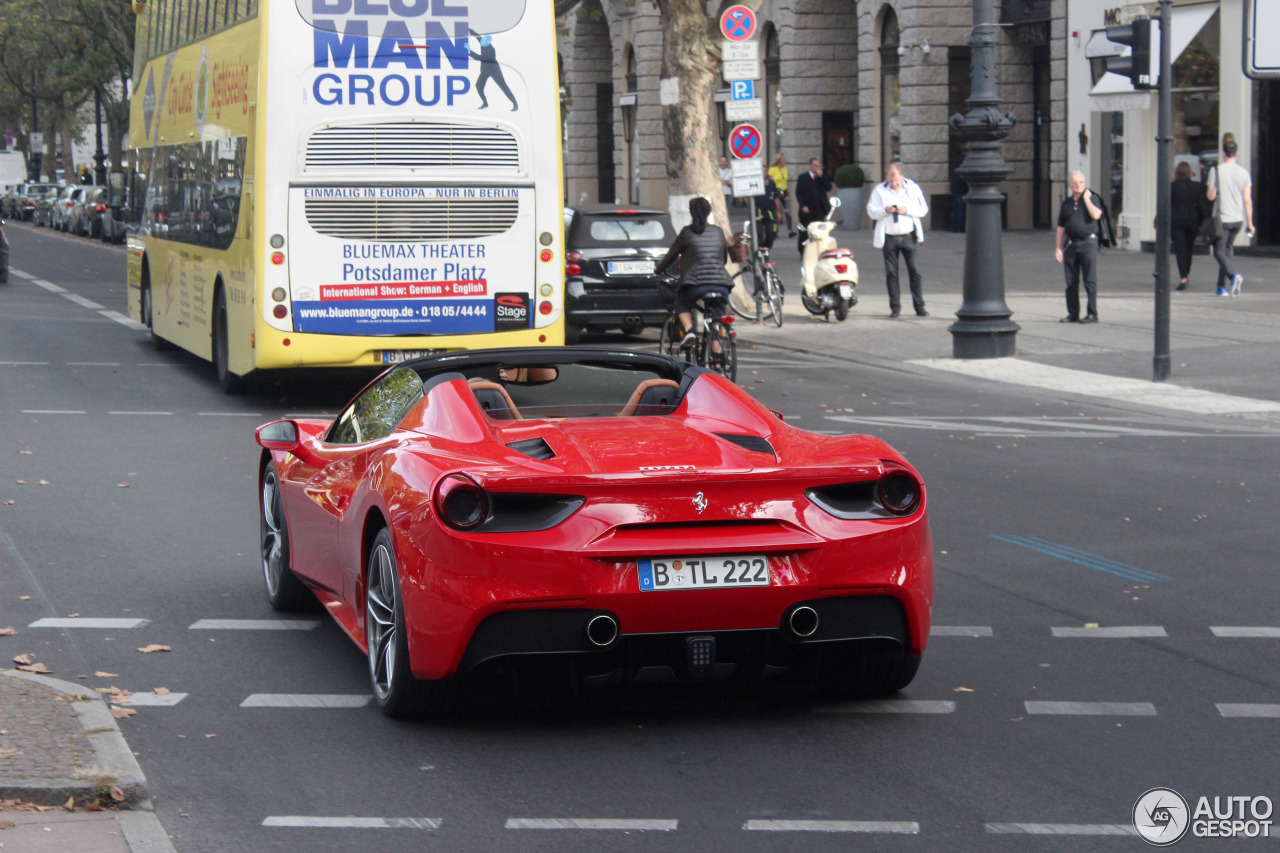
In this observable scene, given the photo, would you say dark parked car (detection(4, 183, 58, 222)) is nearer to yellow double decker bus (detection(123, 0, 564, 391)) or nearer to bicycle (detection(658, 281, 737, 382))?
bicycle (detection(658, 281, 737, 382))

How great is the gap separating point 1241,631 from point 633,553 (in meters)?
2.98

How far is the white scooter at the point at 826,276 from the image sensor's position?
72.1ft

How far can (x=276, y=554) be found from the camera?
748 centimetres

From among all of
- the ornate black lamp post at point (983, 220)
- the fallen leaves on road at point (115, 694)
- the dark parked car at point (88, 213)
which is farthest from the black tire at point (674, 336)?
the dark parked car at point (88, 213)

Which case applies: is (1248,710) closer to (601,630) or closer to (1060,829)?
(1060,829)

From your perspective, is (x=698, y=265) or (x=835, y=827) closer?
(x=835, y=827)

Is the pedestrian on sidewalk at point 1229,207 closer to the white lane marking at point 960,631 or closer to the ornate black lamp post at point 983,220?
the ornate black lamp post at point 983,220

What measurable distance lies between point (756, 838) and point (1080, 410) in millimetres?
10423

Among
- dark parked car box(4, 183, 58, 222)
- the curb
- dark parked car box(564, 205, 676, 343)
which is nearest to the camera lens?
the curb

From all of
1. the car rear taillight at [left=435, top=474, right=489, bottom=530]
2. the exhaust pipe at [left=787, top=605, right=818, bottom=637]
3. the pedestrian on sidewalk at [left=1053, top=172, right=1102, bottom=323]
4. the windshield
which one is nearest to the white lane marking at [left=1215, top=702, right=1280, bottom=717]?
the exhaust pipe at [left=787, top=605, right=818, bottom=637]

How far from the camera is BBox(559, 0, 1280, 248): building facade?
98.5ft

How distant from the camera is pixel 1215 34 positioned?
29812 millimetres

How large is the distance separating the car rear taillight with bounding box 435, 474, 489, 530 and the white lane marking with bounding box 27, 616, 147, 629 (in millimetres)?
2418

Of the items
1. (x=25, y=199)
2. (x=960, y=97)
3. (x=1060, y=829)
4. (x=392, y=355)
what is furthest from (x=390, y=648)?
(x=25, y=199)
